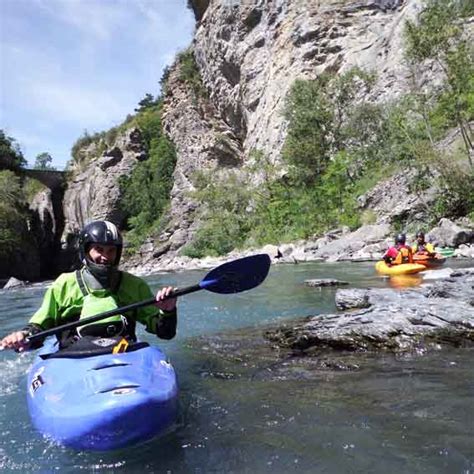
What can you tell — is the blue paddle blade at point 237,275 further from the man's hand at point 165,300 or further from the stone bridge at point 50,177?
the stone bridge at point 50,177

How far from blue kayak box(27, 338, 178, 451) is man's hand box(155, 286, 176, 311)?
0.38 m

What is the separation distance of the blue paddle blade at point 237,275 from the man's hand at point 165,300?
0.42 meters

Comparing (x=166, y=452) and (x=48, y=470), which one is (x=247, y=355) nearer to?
(x=166, y=452)

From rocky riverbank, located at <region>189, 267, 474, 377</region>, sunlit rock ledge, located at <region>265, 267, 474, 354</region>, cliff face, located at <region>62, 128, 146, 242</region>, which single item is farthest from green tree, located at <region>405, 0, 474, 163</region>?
cliff face, located at <region>62, 128, 146, 242</region>

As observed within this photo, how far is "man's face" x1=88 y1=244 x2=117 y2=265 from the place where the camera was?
3.42m

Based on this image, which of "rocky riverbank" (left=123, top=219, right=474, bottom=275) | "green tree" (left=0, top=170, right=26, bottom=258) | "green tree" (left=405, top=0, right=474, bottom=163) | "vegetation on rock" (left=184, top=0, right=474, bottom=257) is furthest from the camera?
"green tree" (left=0, top=170, right=26, bottom=258)

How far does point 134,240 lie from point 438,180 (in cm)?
2255

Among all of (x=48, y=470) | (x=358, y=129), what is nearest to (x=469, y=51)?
(x=358, y=129)

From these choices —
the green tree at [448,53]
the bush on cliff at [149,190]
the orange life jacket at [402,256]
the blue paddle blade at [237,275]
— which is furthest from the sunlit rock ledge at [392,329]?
the bush on cliff at [149,190]

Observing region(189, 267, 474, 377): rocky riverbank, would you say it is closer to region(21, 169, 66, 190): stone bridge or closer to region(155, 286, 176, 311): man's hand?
region(155, 286, 176, 311): man's hand

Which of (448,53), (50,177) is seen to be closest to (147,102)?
(50,177)

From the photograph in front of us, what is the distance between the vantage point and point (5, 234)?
93.3 feet

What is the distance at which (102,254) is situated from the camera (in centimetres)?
343

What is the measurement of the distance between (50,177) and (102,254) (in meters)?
40.9
